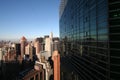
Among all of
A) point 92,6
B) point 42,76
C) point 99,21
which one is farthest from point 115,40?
point 42,76

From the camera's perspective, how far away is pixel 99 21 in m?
31.0

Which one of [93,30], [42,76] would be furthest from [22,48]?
[93,30]

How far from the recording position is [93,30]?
35938 mm

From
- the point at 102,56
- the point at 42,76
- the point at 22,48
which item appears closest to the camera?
the point at 102,56

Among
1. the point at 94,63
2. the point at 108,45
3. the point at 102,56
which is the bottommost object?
the point at 94,63

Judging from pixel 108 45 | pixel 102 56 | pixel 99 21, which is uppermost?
pixel 99 21

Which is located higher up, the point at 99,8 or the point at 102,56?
the point at 99,8

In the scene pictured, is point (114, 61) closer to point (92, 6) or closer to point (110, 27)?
point (110, 27)

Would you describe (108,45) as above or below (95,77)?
above

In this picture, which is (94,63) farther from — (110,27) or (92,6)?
(92,6)

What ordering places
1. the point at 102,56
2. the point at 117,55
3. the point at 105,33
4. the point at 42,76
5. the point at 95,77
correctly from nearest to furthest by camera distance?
the point at 117,55 → the point at 105,33 → the point at 102,56 → the point at 95,77 → the point at 42,76

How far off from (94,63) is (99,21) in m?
10.6

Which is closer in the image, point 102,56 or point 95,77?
point 102,56

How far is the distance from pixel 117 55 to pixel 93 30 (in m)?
11.2
